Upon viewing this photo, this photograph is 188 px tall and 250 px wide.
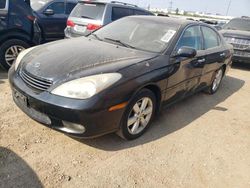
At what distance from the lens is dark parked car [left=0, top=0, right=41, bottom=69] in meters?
5.22

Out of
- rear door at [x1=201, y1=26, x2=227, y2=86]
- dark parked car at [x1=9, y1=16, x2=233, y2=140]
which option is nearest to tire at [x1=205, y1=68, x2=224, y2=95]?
rear door at [x1=201, y1=26, x2=227, y2=86]

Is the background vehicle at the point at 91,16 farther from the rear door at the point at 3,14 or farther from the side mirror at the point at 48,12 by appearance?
the rear door at the point at 3,14

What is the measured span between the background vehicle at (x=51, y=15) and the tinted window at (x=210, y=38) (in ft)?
16.1

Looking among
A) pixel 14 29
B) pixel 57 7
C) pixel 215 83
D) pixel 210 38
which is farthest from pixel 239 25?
pixel 14 29

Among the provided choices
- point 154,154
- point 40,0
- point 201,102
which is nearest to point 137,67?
point 154,154

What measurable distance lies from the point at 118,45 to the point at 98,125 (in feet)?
4.82

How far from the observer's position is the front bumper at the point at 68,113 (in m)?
2.60

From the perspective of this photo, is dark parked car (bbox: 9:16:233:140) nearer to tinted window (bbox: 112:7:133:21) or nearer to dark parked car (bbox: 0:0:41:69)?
dark parked car (bbox: 0:0:41:69)

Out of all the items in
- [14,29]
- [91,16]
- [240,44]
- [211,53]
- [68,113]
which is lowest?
[240,44]

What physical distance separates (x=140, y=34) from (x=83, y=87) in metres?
1.66

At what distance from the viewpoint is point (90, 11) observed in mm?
6820

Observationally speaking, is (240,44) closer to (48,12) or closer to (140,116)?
(48,12)

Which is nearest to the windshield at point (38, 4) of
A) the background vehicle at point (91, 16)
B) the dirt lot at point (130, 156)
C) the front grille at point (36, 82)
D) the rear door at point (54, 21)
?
the rear door at point (54, 21)

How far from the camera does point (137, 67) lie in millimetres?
3088
